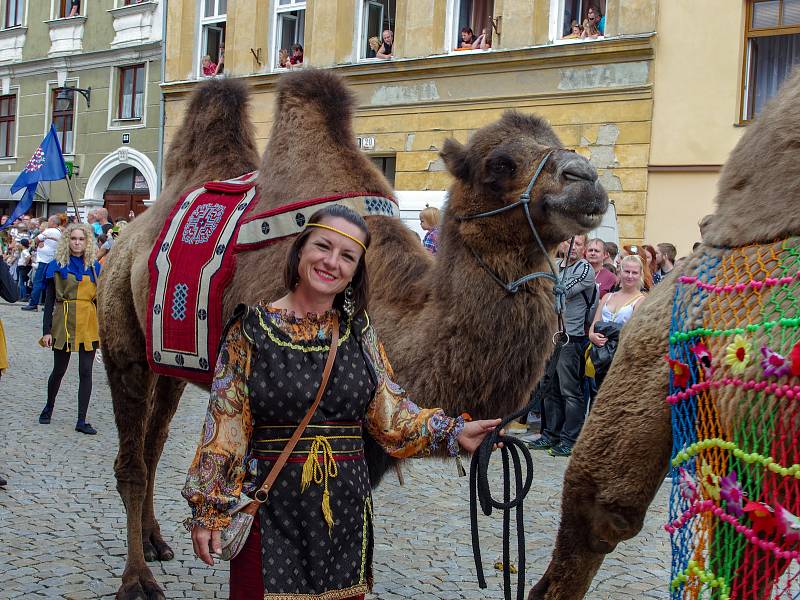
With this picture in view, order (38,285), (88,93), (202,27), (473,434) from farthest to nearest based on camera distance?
(88,93) < (202,27) < (38,285) < (473,434)

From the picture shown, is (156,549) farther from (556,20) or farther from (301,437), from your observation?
(556,20)

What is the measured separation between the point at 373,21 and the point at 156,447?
15.1 metres

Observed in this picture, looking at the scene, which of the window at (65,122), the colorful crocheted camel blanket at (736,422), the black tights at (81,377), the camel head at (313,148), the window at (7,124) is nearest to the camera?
the colorful crocheted camel blanket at (736,422)

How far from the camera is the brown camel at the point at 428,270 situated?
3635mm

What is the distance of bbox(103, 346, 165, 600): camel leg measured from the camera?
449 cm

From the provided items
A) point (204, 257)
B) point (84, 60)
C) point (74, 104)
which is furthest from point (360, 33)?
point (204, 257)

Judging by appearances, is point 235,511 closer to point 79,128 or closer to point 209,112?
point 209,112

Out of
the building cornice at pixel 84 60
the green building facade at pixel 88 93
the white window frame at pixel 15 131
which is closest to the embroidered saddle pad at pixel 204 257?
the green building facade at pixel 88 93

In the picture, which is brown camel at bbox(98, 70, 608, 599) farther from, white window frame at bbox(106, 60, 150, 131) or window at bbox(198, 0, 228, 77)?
white window frame at bbox(106, 60, 150, 131)

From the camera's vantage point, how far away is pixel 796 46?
1369 centimetres

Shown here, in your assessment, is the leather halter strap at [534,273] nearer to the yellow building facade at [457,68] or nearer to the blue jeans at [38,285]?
the blue jeans at [38,285]

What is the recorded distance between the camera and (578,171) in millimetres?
3639

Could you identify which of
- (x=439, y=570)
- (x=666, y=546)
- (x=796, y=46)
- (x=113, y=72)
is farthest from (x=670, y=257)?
(x=113, y=72)

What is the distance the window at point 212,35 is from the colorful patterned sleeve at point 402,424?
19.5m
